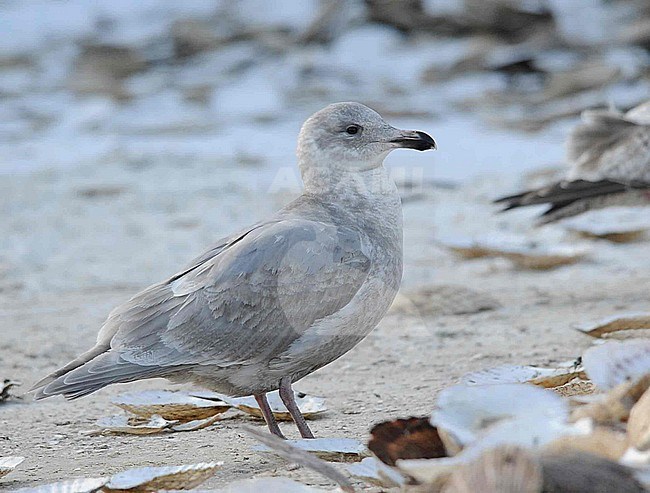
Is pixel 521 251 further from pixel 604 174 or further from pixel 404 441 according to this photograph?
pixel 404 441

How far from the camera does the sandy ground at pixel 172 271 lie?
2.77 m

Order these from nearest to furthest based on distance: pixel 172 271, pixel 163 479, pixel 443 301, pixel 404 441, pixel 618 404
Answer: pixel 618 404, pixel 404 441, pixel 163 479, pixel 443 301, pixel 172 271

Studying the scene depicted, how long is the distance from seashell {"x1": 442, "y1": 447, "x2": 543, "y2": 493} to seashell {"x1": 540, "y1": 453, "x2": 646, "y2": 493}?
1.9 inches

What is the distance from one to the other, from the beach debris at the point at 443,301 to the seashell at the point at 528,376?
4.47ft

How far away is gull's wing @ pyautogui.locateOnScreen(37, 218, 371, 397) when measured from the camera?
2.60 metres

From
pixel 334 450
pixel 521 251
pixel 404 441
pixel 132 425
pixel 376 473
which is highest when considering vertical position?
pixel 404 441

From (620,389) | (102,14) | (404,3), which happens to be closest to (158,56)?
(102,14)

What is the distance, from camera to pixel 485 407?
184 centimetres

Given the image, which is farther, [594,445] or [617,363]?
[617,363]

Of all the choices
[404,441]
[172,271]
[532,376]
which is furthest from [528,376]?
[172,271]

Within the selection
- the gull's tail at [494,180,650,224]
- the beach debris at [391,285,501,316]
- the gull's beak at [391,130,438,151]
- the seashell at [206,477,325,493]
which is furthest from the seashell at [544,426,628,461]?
the gull's tail at [494,180,650,224]

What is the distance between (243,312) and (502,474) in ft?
4.01

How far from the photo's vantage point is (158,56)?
35.2 feet

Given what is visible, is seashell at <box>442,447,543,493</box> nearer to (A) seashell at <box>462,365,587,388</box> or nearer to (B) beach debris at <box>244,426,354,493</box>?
(B) beach debris at <box>244,426,354,493</box>
